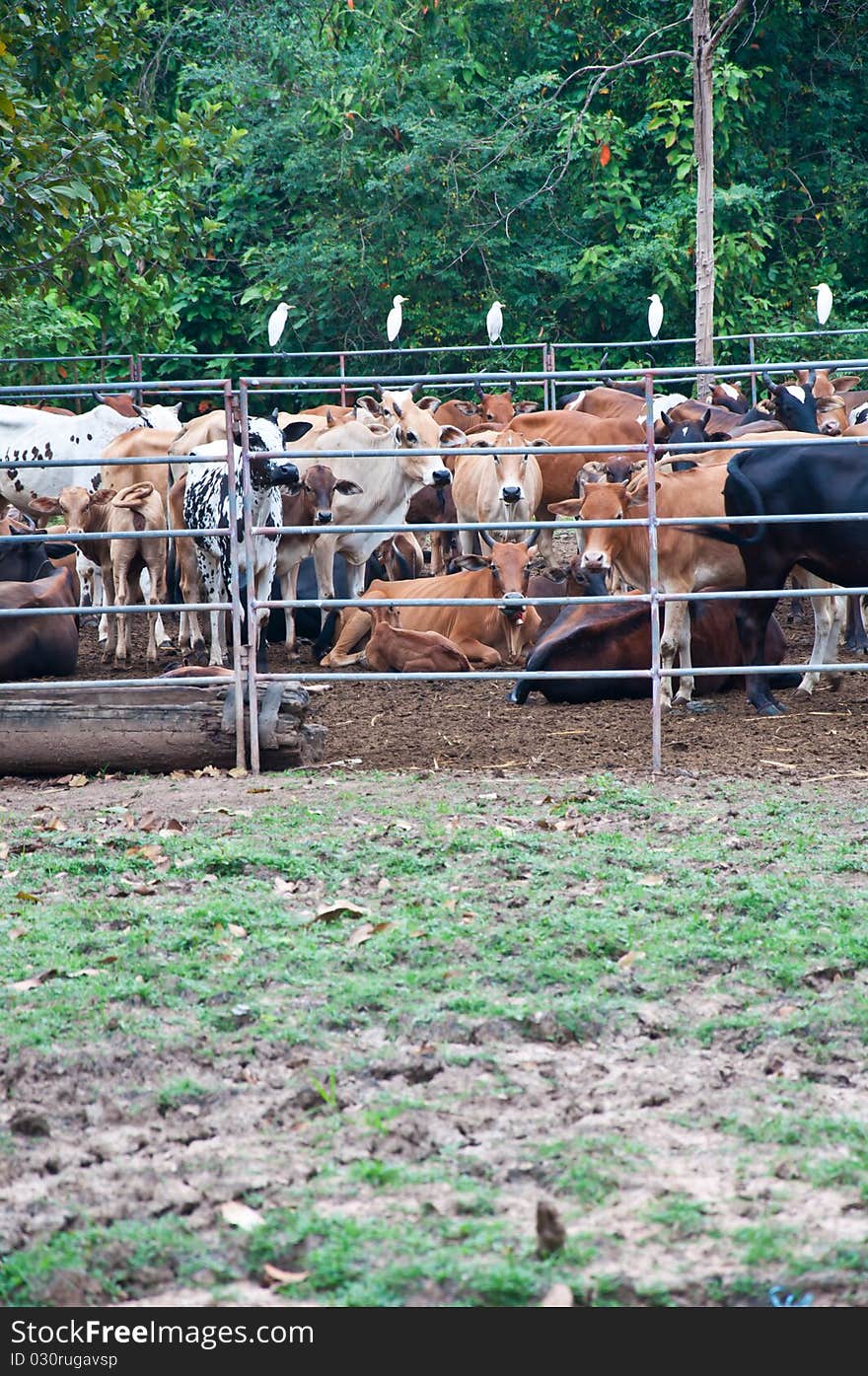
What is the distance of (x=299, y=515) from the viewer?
42.9 feet

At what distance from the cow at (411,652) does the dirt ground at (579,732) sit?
0.15m

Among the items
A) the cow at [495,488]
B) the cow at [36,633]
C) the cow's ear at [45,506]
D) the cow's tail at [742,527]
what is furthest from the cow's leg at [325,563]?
the cow's tail at [742,527]

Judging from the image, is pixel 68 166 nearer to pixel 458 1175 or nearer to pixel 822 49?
pixel 458 1175

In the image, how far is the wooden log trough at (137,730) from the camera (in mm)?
8438

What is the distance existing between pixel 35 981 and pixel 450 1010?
1.30 m

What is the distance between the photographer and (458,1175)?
141 inches

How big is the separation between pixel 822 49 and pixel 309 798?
21.5 m

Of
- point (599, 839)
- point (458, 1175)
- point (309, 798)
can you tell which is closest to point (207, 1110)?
point (458, 1175)

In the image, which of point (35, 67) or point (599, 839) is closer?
point (599, 839)

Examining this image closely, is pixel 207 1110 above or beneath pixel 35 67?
beneath

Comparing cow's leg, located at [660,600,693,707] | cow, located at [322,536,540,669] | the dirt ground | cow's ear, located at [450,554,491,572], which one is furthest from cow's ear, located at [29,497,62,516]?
cow's leg, located at [660,600,693,707]

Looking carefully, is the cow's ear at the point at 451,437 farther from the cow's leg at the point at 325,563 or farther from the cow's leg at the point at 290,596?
the cow's leg at the point at 290,596

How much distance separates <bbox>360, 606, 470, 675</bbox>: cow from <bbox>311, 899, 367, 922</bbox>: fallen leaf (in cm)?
555

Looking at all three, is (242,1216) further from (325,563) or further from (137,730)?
(325,563)
